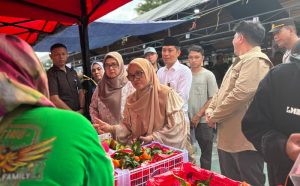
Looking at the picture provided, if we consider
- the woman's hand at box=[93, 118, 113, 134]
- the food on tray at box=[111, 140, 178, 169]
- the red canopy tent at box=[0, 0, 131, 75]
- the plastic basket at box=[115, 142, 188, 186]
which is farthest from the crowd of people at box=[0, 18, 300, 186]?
the red canopy tent at box=[0, 0, 131, 75]

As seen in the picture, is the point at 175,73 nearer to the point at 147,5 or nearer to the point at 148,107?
the point at 148,107

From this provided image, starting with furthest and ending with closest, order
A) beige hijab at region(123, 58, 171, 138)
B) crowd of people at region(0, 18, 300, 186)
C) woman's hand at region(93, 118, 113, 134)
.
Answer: woman's hand at region(93, 118, 113, 134)
beige hijab at region(123, 58, 171, 138)
crowd of people at region(0, 18, 300, 186)

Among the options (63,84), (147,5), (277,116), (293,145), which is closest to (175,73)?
(63,84)

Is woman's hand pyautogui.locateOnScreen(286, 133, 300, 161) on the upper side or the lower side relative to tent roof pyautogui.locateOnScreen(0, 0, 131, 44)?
lower

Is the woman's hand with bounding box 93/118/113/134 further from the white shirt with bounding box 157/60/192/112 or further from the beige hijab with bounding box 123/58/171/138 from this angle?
the white shirt with bounding box 157/60/192/112

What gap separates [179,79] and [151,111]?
1.38 m

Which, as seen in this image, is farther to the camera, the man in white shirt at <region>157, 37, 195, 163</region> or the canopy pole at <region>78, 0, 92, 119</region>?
the man in white shirt at <region>157, 37, 195, 163</region>

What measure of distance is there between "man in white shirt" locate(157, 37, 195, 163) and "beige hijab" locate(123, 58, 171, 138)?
1.03 meters

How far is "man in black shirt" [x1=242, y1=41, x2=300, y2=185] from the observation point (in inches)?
54.1

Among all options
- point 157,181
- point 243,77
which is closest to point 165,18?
point 243,77

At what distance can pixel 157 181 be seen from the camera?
5.65 feet

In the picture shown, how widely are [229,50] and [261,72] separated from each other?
6096 mm

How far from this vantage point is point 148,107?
2.51m

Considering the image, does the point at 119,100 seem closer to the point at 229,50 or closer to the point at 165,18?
the point at 165,18
